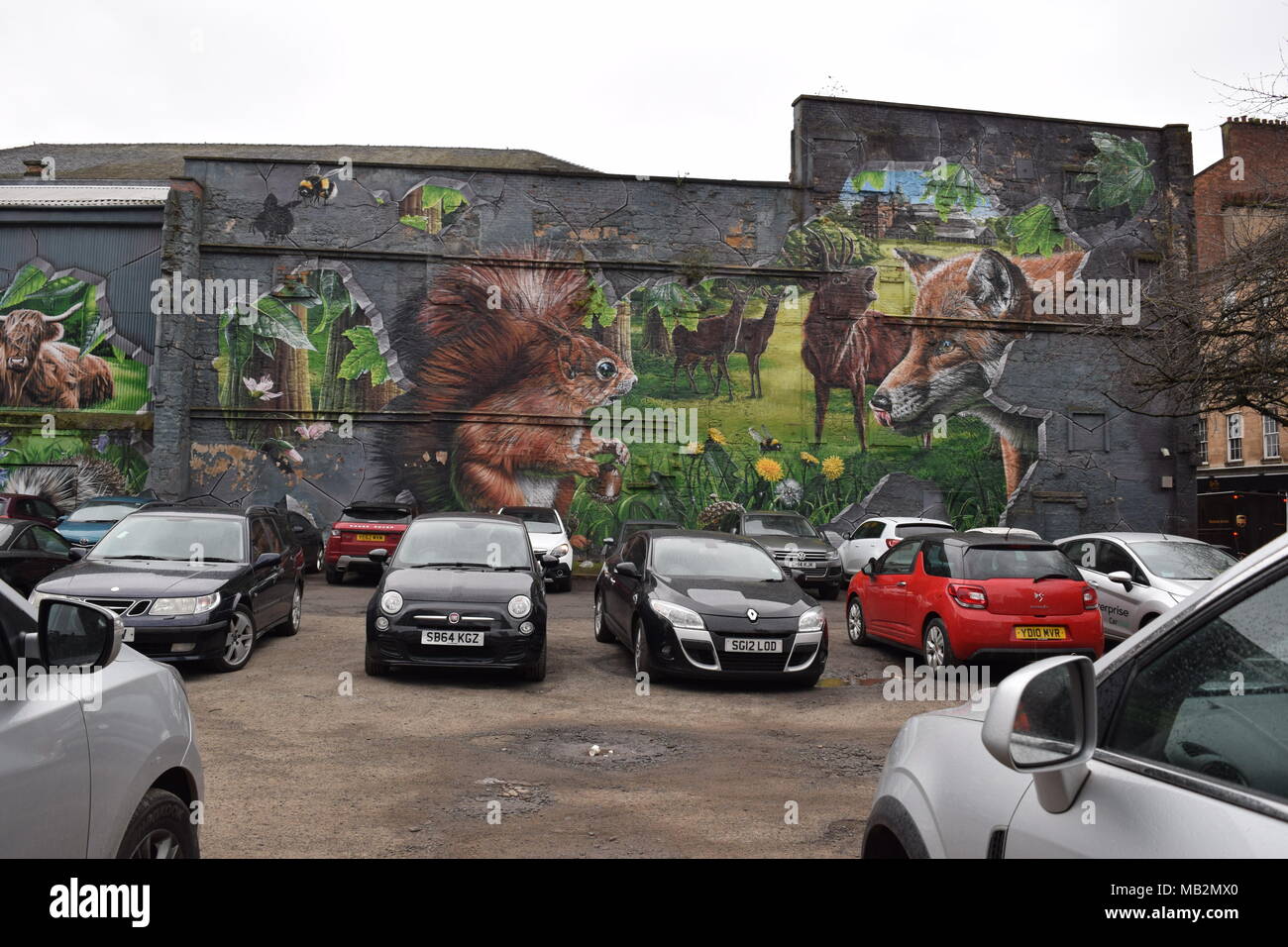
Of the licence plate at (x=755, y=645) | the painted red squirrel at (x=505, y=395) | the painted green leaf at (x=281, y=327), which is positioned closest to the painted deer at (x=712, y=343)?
the painted red squirrel at (x=505, y=395)

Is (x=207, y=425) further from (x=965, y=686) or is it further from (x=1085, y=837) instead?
(x=1085, y=837)

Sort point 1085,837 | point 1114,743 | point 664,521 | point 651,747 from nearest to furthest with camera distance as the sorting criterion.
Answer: point 1085,837, point 1114,743, point 651,747, point 664,521

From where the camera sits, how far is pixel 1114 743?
6.90 feet

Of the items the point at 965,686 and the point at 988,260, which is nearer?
the point at 965,686

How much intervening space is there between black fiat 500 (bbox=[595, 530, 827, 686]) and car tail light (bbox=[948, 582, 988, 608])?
55.0 inches

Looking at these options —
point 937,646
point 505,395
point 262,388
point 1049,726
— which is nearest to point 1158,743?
point 1049,726

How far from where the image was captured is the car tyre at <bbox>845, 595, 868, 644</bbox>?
12.8 meters

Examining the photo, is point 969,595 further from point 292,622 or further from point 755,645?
point 292,622

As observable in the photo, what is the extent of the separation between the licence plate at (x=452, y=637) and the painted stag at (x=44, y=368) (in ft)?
57.3

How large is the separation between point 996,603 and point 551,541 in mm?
9975

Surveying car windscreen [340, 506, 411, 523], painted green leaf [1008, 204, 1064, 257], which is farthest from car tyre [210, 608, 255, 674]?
painted green leaf [1008, 204, 1064, 257]

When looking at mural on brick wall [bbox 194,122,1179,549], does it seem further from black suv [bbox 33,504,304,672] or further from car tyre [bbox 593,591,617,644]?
black suv [bbox 33,504,304,672]

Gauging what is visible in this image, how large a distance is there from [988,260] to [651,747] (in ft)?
67.4

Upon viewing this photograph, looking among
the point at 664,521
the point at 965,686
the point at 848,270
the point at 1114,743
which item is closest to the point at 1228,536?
the point at 848,270
